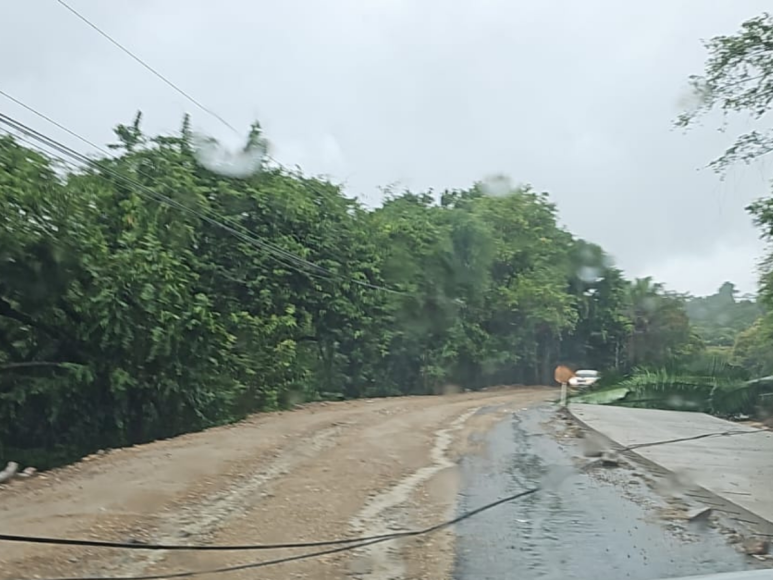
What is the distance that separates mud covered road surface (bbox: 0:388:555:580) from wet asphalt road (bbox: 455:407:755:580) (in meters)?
0.38

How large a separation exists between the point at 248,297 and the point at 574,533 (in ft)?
62.6

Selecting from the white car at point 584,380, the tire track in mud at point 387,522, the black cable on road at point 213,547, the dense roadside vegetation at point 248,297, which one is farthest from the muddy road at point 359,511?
the white car at point 584,380

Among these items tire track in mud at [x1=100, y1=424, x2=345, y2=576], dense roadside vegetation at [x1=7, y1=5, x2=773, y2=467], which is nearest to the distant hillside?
dense roadside vegetation at [x1=7, y1=5, x2=773, y2=467]

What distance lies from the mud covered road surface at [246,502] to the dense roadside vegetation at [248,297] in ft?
7.41

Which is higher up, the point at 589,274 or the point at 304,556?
the point at 589,274

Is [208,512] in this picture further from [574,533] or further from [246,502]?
[574,533]

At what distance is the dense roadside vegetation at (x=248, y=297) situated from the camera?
16500 mm

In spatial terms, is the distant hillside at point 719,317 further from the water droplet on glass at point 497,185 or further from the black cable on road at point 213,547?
the black cable on road at point 213,547

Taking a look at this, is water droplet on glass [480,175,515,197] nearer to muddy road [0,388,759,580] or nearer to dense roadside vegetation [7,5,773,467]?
dense roadside vegetation [7,5,773,467]

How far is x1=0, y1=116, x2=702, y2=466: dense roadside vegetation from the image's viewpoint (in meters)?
16.5

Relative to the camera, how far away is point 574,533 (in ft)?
29.8

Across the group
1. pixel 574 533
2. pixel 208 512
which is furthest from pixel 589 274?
pixel 208 512

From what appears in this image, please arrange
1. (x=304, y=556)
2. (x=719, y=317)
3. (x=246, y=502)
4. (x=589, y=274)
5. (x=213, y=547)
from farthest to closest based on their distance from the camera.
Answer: (x=719, y=317) < (x=589, y=274) < (x=246, y=502) < (x=213, y=547) < (x=304, y=556)

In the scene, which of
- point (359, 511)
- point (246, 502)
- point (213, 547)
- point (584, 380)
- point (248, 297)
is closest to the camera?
point (213, 547)
